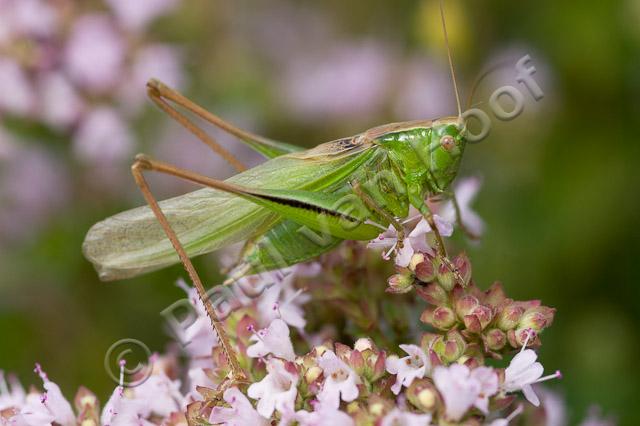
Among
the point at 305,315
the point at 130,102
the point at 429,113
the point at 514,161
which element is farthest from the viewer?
the point at 429,113

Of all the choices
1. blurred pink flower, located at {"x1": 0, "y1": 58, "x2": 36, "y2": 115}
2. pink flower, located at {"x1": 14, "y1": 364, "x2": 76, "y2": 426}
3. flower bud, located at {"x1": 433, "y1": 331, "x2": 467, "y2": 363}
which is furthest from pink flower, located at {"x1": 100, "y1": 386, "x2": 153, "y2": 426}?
blurred pink flower, located at {"x1": 0, "y1": 58, "x2": 36, "y2": 115}

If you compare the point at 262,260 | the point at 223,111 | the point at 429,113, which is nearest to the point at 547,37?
the point at 429,113

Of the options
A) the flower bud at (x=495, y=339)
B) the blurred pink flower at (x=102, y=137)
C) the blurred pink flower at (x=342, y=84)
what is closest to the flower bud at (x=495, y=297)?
the flower bud at (x=495, y=339)

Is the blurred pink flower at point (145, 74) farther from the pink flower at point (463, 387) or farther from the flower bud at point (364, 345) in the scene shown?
the pink flower at point (463, 387)

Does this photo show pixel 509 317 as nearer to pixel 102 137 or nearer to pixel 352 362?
pixel 352 362

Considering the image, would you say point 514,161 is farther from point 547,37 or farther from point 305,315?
point 305,315

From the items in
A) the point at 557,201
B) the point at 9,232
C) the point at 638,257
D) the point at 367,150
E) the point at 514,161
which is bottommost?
the point at 638,257

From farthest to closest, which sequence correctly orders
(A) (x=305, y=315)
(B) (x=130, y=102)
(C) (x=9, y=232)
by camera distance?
(C) (x=9, y=232), (B) (x=130, y=102), (A) (x=305, y=315)
